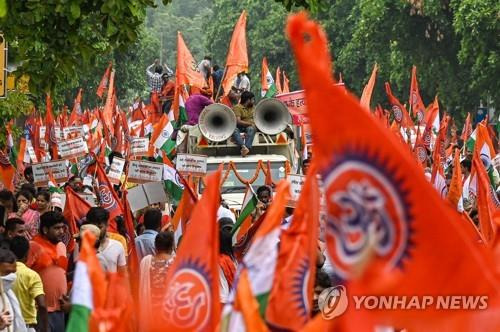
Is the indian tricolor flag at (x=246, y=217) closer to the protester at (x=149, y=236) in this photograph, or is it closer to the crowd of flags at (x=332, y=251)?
the protester at (x=149, y=236)

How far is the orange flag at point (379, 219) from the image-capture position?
4789 mm

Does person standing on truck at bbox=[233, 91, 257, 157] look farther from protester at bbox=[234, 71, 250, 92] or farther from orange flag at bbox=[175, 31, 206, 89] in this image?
orange flag at bbox=[175, 31, 206, 89]

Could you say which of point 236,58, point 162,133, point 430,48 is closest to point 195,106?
point 162,133

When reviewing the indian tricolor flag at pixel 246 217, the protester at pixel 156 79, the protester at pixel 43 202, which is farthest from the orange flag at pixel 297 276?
the protester at pixel 156 79

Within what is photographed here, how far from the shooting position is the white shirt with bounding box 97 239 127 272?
10344mm

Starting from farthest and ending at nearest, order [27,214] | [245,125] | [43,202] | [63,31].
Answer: [245,125] < [43,202] < [27,214] < [63,31]

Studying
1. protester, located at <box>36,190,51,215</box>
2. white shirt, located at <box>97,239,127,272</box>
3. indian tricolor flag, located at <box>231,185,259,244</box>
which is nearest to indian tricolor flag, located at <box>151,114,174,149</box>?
indian tricolor flag, located at <box>231,185,259,244</box>

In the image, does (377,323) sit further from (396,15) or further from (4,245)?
(396,15)

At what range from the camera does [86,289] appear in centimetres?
612

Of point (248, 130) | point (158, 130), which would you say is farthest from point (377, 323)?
point (158, 130)

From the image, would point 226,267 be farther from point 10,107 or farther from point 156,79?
point 156,79

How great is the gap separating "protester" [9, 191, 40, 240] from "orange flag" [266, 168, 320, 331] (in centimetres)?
553

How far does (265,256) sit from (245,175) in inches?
424

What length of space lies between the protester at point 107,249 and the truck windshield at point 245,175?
6.13 metres
